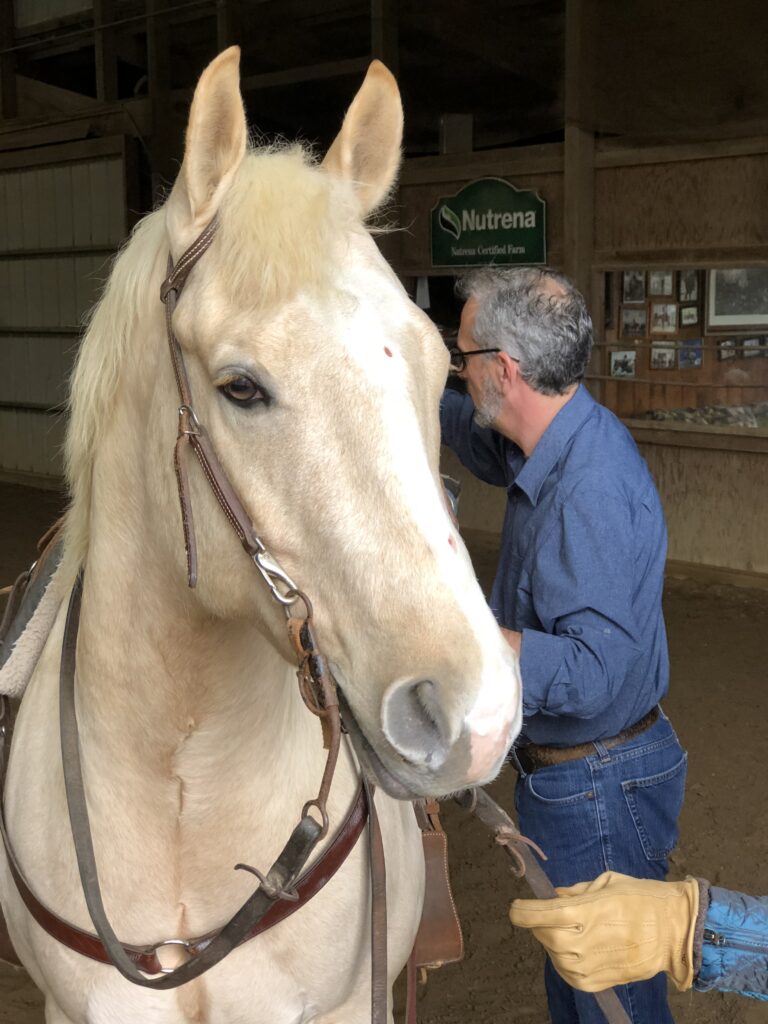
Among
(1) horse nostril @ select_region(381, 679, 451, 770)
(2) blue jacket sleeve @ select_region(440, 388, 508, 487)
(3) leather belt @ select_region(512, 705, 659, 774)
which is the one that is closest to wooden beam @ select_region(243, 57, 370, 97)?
(2) blue jacket sleeve @ select_region(440, 388, 508, 487)

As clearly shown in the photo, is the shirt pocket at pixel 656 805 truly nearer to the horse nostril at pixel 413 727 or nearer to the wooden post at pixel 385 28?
the horse nostril at pixel 413 727

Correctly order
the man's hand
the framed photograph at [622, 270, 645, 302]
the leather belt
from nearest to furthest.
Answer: the man's hand → the leather belt → the framed photograph at [622, 270, 645, 302]

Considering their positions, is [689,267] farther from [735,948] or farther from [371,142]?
[735,948]

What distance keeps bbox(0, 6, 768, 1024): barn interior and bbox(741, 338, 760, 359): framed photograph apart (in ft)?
0.08

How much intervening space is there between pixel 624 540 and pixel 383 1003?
0.91 m

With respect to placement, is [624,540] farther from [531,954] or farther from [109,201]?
[109,201]

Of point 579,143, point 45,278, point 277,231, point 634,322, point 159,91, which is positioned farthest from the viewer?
point 45,278

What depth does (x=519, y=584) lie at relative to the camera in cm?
197

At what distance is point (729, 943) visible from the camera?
1511mm

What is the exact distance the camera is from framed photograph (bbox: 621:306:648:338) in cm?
658

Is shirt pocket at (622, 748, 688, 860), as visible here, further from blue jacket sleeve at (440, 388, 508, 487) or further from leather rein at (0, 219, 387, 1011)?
blue jacket sleeve at (440, 388, 508, 487)

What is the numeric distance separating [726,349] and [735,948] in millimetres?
5358

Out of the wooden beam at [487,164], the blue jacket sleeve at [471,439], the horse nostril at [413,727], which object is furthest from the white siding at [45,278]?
the horse nostril at [413,727]

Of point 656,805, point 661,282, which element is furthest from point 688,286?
point 656,805
